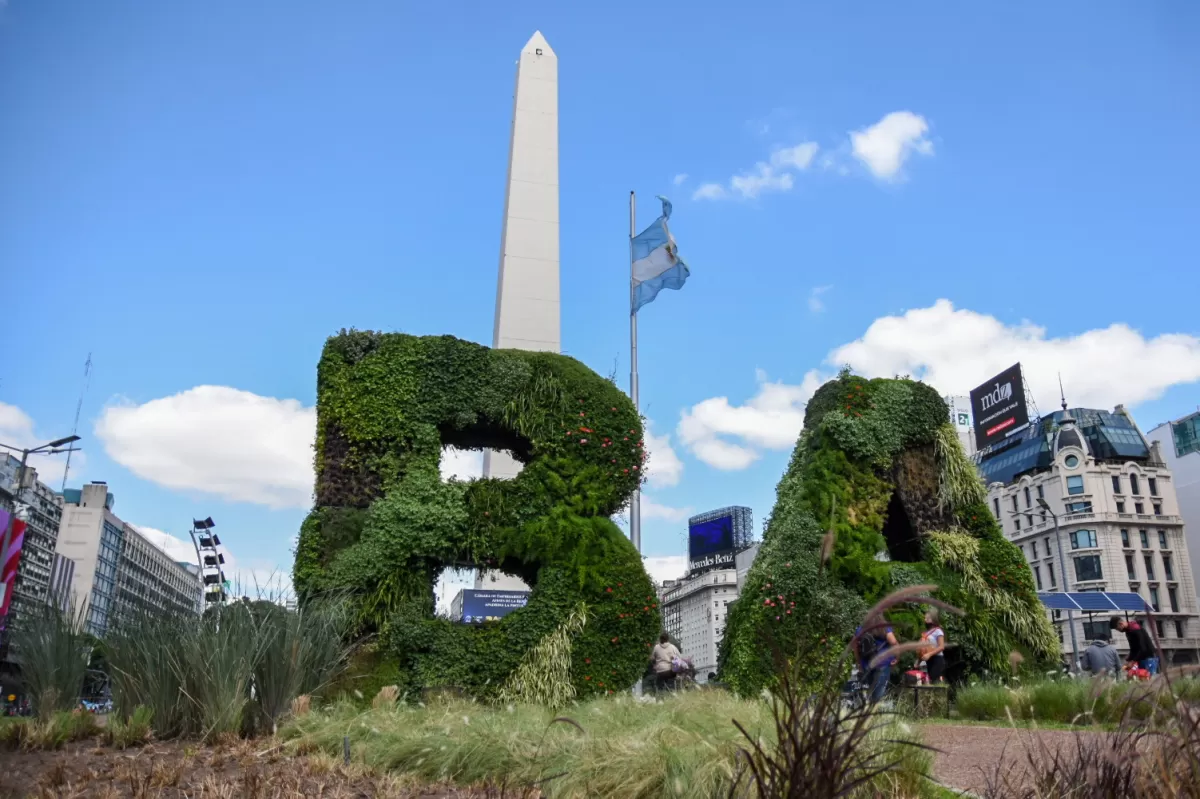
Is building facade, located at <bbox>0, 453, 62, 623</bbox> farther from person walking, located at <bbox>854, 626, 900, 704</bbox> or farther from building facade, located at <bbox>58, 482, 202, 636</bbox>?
person walking, located at <bbox>854, 626, 900, 704</bbox>

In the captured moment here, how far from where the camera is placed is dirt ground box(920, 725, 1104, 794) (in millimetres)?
5023

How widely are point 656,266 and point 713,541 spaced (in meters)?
83.6

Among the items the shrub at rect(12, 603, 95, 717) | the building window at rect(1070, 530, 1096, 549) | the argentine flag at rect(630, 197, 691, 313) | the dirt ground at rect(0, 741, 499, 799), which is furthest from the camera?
the building window at rect(1070, 530, 1096, 549)

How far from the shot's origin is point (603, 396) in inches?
492

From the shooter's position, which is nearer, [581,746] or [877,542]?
[581,746]

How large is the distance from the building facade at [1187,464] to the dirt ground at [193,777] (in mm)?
75205

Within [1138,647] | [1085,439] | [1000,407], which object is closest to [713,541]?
[1085,439]

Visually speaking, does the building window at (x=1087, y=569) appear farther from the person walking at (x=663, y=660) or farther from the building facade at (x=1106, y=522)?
the person walking at (x=663, y=660)

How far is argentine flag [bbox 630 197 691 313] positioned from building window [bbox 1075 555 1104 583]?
176ft

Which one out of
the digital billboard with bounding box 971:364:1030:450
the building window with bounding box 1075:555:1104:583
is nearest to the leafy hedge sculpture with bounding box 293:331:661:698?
the digital billboard with bounding box 971:364:1030:450

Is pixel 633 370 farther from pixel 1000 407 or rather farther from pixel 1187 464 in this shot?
pixel 1187 464

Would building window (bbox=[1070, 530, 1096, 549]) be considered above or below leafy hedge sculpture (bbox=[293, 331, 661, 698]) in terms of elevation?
above

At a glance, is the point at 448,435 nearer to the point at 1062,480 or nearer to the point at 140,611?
the point at 140,611

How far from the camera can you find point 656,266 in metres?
19.8
